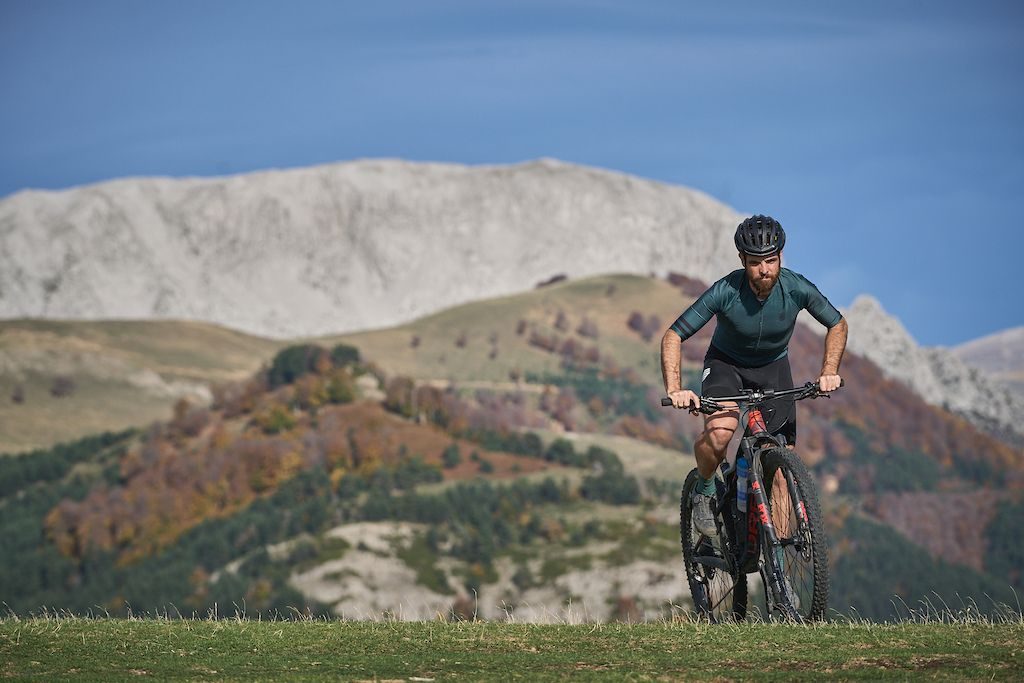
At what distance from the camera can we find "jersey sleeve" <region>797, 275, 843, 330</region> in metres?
13.6

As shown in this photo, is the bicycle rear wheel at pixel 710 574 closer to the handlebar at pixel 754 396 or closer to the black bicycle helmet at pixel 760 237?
the handlebar at pixel 754 396

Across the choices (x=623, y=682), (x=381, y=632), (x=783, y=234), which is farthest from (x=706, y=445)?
(x=623, y=682)

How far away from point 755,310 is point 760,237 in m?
0.72

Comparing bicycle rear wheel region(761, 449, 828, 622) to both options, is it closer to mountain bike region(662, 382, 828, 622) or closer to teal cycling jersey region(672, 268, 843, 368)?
mountain bike region(662, 382, 828, 622)

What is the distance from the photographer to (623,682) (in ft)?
31.9

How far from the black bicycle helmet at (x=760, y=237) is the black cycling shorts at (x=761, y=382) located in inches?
50.4

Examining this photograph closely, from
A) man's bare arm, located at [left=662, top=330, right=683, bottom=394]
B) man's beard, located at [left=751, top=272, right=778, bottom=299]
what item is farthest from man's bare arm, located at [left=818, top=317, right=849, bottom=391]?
man's bare arm, located at [left=662, top=330, right=683, bottom=394]

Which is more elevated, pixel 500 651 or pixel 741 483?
pixel 741 483

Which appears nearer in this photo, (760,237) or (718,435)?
(760,237)

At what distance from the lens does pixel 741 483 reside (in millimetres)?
13883

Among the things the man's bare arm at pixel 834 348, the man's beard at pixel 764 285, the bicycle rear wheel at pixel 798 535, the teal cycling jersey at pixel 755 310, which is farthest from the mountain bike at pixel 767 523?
the man's beard at pixel 764 285

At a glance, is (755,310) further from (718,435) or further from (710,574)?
(710,574)

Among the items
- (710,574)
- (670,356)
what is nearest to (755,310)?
(670,356)

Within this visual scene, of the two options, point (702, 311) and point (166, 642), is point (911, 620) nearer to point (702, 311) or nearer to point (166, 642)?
point (702, 311)
